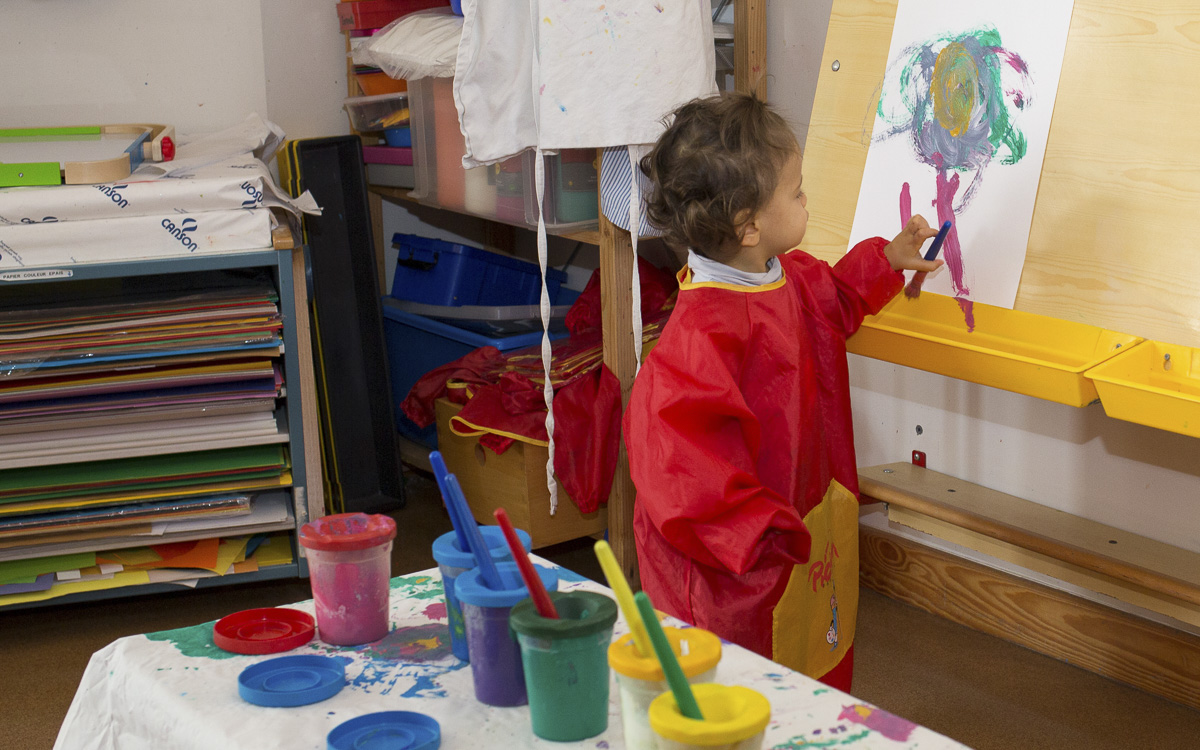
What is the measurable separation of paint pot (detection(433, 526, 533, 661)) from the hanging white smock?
3.53 ft

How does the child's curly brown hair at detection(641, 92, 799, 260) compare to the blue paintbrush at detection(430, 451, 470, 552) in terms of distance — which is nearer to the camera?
the blue paintbrush at detection(430, 451, 470, 552)

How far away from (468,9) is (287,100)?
1179 millimetres

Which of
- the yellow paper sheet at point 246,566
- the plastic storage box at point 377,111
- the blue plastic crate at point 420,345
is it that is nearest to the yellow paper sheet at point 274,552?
the yellow paper sheet at point 246,566

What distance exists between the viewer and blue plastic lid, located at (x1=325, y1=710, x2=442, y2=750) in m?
0.74

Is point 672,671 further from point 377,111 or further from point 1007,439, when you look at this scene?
point 377,111

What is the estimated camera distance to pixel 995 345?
1472mm

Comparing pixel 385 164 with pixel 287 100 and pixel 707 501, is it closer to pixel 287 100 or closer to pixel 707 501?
pixel 287 100

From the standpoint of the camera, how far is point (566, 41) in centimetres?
179

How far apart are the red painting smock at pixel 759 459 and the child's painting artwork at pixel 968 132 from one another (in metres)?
0.16

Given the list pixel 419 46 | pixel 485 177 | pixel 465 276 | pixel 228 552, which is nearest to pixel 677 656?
pixel 228 552

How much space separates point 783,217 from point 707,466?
1.06 feet

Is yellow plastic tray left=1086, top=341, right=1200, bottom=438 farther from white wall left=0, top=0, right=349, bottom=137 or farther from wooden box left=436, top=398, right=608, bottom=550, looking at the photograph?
white wall left=0, top=0, right=349, bottom=137

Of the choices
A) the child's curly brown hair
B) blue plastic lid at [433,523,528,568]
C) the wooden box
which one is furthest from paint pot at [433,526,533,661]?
the wooden box

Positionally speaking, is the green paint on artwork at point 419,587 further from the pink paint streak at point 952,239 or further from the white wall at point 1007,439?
the white wall at point 1007,439
